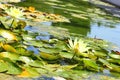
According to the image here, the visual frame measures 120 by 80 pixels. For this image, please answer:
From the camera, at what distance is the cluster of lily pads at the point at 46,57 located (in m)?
2.31

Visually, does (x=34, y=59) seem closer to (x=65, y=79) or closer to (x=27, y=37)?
(x=65, y=79)

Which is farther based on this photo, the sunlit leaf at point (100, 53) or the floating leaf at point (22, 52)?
the sunlit leaf at point (100, 53)

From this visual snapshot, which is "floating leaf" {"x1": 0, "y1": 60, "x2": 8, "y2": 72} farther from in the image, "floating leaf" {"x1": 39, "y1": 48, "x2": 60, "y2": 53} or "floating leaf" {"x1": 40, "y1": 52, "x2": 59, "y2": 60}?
"floating leaf" {"x1": 39, "y1": 48, "x2": 60, "y2": 53}

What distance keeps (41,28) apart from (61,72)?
1.83 metres

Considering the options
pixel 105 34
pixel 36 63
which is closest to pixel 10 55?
pixel 36 63

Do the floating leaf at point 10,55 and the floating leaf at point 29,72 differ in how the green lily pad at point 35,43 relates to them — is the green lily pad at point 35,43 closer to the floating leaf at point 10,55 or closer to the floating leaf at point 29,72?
the floating leaf at point 10,55

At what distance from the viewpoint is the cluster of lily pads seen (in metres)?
2.31

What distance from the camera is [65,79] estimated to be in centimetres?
229

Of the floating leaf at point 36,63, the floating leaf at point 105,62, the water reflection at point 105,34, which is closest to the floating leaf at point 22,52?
the floating leaf at point 36,63

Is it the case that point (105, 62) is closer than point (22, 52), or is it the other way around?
point (22, 52)

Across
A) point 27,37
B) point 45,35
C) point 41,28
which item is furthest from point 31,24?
point 27,37

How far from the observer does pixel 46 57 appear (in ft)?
8.77

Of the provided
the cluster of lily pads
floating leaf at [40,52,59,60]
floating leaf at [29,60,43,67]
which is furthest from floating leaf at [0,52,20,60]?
floating leaf at [40,52,59,60]

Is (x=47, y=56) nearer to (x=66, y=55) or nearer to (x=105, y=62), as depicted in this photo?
(x=66, y=55)
